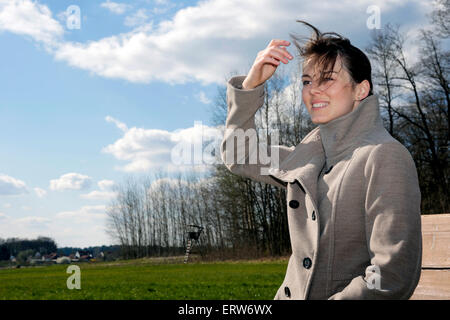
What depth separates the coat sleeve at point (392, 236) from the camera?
1598 millimetres

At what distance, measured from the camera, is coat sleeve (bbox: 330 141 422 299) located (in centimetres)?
160

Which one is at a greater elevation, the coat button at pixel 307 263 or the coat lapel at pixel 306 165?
the coat lapel at pixel 306 165

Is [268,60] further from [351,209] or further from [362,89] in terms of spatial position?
[351,209]

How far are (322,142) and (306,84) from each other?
27 centimetres

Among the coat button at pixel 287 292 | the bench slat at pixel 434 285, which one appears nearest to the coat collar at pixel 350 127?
the coat button at pixel 287 292

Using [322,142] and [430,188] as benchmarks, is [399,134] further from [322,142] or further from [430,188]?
[322,142]

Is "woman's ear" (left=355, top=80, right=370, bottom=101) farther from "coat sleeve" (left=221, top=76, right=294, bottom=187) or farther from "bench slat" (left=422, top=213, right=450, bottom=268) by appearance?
"bench slat" (left=422, top=213, right=450, bottom=268)

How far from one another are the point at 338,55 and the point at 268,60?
30cm

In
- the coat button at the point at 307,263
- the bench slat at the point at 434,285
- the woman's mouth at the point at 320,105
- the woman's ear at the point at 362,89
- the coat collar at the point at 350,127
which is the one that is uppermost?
the woman's ear at the point at 362,89

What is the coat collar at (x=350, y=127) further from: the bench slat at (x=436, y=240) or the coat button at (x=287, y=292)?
the bench slat at (x=436, y=240)

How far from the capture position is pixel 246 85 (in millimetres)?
2219

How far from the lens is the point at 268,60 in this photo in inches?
79.0

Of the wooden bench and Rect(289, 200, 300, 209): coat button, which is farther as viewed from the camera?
the wooden bench

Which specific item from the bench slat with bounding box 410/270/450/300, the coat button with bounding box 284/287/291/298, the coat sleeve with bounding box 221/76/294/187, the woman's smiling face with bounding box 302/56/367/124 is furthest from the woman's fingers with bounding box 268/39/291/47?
the bench slat with bounding box 410/270/450/300
